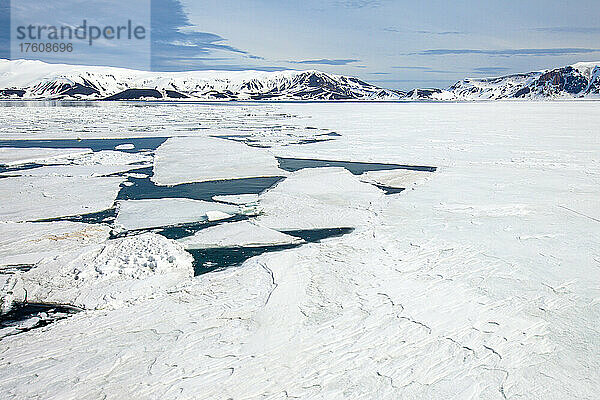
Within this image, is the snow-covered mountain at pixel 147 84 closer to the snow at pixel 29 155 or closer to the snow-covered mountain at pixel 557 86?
the snow-covered mountain at pixel 557 86

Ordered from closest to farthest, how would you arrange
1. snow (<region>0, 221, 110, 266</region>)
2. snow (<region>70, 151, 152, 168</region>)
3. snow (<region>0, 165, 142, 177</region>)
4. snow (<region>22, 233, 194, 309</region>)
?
snow (<region>22, 233, 194, 309</region>) → snow (<region>0, 221, 110, 266</region>) → snow (<region>0, 165, 142, 177</region>) → snow (<region>70, 151, 152, 168</region>)

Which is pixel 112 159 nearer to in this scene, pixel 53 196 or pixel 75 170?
pixel 75 170

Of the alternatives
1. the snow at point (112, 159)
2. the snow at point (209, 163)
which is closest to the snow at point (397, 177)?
the snow at point (209, 163)

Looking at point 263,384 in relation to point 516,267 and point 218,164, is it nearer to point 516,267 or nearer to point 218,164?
point 516,267

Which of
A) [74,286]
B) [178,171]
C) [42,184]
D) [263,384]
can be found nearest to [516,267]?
[263,384]

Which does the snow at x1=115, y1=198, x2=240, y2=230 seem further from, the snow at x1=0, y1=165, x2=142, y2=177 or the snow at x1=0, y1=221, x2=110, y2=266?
the snow at x1=0, y1=165, x2=142, y2=177

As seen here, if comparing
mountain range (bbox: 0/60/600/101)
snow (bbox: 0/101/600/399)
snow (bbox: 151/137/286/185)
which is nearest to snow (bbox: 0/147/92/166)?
snow (bbox: 151/137/286/185)
